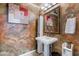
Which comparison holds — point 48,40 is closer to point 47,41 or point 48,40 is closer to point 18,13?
point 47,41

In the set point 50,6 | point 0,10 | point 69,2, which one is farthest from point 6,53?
point 69,2

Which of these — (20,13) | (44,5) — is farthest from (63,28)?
(20,13)

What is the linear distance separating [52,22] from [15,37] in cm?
44

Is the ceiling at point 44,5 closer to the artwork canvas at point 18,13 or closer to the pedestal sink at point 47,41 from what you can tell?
the artwork canvas at point 18,13

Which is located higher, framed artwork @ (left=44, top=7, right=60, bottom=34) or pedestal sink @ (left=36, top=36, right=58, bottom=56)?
framed artwork @ (left=44, top=7, right=60, bottom=34)

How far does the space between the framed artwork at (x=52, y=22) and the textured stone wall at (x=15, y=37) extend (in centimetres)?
13

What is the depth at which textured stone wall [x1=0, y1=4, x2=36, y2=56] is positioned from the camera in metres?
1.76

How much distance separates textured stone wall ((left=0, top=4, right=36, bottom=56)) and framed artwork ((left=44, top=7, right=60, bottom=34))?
0.44 feet

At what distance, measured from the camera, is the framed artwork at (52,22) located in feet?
5.74

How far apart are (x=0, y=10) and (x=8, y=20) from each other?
0.15 m

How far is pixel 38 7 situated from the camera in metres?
1.77

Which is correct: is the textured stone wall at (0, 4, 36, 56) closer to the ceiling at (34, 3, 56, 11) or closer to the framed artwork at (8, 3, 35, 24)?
the framed artwork at (8, 3, 35, 24)

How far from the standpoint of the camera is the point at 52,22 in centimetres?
177

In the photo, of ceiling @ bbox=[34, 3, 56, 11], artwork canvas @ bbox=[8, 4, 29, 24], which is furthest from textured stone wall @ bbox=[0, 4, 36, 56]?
ceiling @ bbox=[34, 3, 56, 11]
